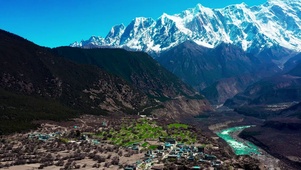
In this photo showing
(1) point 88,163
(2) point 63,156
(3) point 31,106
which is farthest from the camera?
(3) point 31,106

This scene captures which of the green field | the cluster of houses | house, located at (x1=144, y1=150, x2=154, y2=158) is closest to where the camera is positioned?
the cluster of houses

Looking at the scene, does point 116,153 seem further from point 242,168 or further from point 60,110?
point 60,110

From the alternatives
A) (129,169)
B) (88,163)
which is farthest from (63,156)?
(129,169)

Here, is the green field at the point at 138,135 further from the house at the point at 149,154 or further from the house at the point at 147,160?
the house at the point at 147,160

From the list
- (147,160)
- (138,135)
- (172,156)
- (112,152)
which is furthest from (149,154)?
(138,135)

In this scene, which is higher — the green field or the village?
the green field

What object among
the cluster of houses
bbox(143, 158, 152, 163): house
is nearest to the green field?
the cluster of houses

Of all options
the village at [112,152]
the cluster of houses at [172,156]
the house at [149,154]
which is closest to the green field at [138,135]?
the village at [112,152]

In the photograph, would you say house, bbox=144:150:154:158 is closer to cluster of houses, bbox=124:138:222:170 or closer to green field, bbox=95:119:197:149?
cluster of houses, bbox=124:138:222:170
